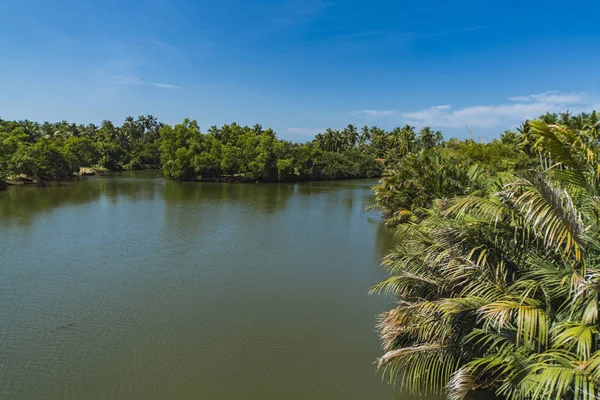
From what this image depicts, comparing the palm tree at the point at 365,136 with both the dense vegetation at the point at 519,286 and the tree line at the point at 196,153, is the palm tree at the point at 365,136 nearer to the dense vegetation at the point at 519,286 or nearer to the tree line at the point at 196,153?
the tree line at the point at 196,153

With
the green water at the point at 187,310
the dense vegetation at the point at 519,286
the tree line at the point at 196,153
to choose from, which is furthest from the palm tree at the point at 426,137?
the dense vegetation at the point at 519,286

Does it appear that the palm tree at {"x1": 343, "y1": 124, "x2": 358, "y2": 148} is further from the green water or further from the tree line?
the green water

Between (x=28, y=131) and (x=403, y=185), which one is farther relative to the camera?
(x=28, y=131)

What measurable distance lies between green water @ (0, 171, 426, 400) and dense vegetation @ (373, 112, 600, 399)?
2466mm

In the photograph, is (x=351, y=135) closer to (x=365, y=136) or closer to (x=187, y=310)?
(x=365, y=136)

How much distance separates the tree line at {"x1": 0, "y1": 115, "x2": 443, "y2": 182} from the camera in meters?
51.9

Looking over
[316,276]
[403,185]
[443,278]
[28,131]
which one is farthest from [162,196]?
[28,131]

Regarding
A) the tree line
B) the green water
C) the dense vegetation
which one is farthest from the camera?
the tree line

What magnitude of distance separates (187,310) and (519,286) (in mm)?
9555

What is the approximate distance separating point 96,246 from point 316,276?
11106 mm

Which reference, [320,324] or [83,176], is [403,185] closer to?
[320,324]

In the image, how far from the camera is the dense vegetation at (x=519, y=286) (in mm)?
4488

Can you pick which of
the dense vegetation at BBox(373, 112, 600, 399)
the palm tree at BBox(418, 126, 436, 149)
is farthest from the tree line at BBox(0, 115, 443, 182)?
the dense vegetation at BBox(373, 112, 600, 399)

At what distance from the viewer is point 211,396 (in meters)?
8.13
